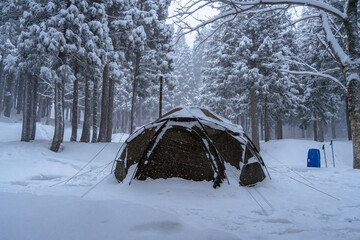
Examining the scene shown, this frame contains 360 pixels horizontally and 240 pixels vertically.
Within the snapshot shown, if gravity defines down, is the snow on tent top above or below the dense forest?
below

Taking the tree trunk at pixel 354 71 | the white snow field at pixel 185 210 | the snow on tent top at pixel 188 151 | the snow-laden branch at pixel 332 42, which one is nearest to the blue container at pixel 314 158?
the tree trunk at pixel 354 71

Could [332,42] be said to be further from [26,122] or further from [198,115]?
[26,122]

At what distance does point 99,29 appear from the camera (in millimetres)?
11812

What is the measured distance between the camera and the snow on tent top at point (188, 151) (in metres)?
5.41

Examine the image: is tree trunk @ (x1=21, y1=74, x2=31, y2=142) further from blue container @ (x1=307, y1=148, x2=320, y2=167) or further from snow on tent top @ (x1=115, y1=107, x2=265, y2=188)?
blue container @ (x1=307, y1=148, x2=320, y2=167)

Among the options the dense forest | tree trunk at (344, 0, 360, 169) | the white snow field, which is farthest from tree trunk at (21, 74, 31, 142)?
tree trunk at (344, 0, 360, 169)

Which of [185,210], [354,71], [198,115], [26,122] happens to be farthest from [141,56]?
[185,210]

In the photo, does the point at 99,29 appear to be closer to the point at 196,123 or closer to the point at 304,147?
the point at 196,123

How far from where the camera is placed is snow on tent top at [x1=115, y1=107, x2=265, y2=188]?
5410mm

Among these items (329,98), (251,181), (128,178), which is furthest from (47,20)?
(329,98)

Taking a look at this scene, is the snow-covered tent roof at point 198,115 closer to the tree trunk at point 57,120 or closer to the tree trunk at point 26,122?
the tree trunk at point 57,120

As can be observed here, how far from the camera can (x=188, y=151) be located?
550cm

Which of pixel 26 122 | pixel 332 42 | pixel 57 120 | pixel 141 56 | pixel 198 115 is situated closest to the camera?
pixel 198 115

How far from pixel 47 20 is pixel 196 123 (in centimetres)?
1036
